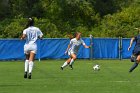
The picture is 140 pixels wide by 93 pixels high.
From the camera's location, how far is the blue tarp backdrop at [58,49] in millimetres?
38625

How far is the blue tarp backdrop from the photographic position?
38.6 m

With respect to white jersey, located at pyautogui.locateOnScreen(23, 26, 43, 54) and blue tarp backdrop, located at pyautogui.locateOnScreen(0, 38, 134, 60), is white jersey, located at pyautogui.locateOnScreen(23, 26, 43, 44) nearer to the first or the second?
white jersey, located at pyautogui.locateOnScreen(23, 26, 43, 54)

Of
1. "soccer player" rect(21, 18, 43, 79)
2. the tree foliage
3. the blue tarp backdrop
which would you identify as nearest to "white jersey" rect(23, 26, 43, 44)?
"soccer player" rect(21, 18, 43, 79)

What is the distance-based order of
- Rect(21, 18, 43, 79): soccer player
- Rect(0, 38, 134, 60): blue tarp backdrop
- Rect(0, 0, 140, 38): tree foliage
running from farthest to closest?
Rect(0, 0, 140, 38): tree foliage < Rect(0, 38, 134, 60): blue tarp backdrop < Rect(21, 18, 43, 79): soccer player

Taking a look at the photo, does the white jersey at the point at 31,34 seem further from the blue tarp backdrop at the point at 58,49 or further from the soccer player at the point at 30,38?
the blue tarp backdrop at the point at 58,49

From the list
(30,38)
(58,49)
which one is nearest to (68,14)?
(58,49)

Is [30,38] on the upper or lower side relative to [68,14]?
upper

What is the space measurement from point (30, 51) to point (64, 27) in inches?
1537

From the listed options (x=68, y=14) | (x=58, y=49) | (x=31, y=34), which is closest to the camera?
(x=31, y=34)

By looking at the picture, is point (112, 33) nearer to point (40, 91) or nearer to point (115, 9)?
point (115, 9)

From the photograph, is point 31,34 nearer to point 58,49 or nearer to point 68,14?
point 58,49

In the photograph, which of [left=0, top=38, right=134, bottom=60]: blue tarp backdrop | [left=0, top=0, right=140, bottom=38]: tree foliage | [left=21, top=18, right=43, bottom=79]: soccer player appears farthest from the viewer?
[left=0, top=0, right=140, bottom=38]: tree foliage

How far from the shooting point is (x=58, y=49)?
3975 cm

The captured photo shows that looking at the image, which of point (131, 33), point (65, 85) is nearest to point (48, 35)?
point (131, 33)
